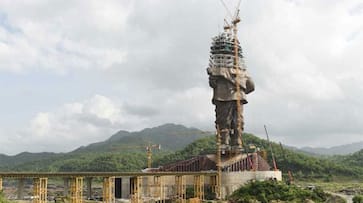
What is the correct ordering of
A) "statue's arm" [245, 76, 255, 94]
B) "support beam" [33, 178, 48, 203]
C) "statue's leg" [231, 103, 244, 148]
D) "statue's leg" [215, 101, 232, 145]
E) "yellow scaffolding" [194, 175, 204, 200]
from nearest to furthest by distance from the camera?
"support beam" [33, 178, 48, 203], "yellow scaffolding" [194, 175, 204, 200], "statue's leg" [215, 101, 232, 145], "statue's leg" [231, 103, 244, 148], "statue's arm" [245, 76, 255, 94]

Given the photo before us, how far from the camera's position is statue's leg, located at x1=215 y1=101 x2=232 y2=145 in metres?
89.1

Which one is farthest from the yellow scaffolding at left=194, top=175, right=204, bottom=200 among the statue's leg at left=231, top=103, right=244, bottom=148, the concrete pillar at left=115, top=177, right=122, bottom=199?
the concrete pillar at left=115, top=177, right=122, bottom=199

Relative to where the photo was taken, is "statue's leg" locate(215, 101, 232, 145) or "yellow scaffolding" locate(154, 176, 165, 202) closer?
"yellow scaffolding" locate(154, 176, 165, 202)

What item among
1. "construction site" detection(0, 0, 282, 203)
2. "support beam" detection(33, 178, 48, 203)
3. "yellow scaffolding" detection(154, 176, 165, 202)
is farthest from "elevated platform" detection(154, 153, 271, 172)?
"support beam" detection(33, 178, 48, 203)

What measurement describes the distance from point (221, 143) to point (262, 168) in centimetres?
973

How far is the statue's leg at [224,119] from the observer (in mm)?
89125

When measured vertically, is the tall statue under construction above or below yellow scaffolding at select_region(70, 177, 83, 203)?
above

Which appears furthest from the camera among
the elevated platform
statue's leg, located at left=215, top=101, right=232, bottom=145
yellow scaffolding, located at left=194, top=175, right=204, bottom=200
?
statue's leg, located at left=215, top=101, right=232, bottom=145

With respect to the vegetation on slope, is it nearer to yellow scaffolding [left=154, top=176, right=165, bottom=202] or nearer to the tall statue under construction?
yellow scaffolding [left=154, top=176, right=165, bottom=202]

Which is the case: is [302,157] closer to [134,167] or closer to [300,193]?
[134,167]

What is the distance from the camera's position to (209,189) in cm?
8281

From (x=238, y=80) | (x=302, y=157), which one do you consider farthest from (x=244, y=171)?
(x=302, y=157)

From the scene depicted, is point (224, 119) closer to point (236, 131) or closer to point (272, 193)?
point (236, 131)

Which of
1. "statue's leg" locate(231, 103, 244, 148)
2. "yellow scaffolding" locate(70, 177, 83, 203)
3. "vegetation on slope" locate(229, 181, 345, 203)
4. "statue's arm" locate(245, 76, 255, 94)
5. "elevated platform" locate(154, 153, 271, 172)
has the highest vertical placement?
"statue's arm" locate(245, 76, 255, 94)
